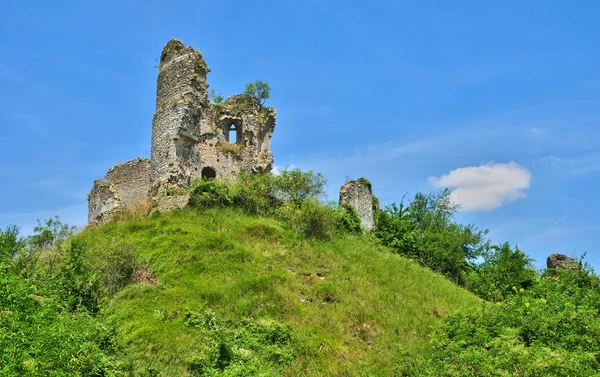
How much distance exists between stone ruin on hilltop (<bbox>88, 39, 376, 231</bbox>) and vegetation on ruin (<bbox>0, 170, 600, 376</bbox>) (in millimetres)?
2548

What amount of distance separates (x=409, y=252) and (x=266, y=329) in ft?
49.7

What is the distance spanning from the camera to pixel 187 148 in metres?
23.9

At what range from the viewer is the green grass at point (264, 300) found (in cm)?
1132

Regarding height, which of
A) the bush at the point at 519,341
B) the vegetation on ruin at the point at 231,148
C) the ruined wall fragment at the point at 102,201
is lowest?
the bush at the point at 519,341

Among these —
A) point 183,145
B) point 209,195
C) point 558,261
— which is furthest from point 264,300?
point 558,261

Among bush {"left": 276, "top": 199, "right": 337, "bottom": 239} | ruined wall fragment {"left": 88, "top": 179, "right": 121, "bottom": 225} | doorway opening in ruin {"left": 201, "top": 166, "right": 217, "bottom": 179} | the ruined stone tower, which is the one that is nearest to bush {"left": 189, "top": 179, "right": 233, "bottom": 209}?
bush {"left": 276, "top": 199, "right": 337, "bottom": 239}

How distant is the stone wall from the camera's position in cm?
2683

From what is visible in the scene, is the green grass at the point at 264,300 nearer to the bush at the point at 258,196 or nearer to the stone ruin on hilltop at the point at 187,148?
the bush at the point at 258,196

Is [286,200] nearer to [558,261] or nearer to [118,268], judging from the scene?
[118,268]

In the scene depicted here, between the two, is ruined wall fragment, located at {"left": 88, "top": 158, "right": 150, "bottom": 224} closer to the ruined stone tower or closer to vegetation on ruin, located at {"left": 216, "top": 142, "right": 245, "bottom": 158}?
vegetation on ruin, located at {"left": 216, "top": 142, "right": 245, "bottom": 158}

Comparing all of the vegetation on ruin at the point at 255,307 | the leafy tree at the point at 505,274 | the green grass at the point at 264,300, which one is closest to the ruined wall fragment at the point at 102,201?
the vegetation on ruin at the point at 255,307

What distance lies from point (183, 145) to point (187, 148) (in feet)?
1.04

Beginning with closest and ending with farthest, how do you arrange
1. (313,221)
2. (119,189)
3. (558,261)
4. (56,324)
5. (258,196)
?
1. (56,324)
2. (313,221)
3. (258,196)
4. (558,261)
5. (119,189)

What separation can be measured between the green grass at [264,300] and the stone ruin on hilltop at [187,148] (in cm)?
399
